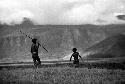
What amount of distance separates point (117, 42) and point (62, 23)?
337 feet

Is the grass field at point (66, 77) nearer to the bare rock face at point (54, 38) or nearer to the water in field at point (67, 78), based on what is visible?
the water in field at point (67, 78)

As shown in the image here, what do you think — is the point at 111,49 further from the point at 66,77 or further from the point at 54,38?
the point at 54,38

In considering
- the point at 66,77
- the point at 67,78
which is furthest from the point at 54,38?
the point at 67,78

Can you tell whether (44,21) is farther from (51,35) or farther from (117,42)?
(117,42)

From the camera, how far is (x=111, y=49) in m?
89.0

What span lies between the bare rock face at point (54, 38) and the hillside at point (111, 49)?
179 ft

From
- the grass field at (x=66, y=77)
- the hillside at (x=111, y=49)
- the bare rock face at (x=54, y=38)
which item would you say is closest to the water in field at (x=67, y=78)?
the grass field at (x=66, y=77)

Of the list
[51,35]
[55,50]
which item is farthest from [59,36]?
[55,50]

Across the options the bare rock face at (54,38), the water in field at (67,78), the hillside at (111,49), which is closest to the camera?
the water in field at (67,78)

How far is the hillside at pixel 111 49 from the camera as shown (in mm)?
85562

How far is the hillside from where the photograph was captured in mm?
85562

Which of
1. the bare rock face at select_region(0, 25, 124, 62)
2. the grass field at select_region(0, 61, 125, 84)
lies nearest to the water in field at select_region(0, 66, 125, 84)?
the grass field at select_region(0, 61, 125, 84)

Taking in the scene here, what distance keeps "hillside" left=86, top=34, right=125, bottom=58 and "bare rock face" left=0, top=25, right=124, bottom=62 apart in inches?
2151

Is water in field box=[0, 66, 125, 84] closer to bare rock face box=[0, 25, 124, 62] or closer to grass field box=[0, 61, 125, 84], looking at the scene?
grass field box=[0, 61, 125, 84]
